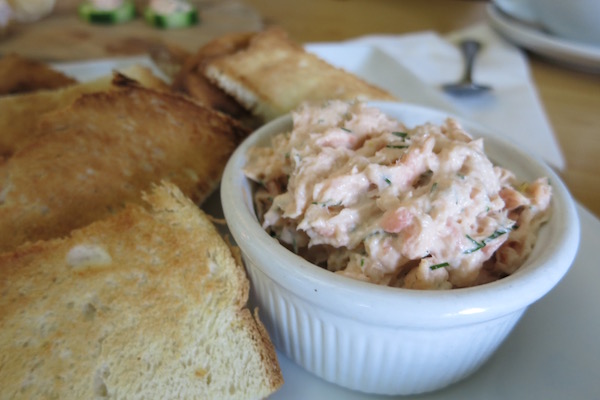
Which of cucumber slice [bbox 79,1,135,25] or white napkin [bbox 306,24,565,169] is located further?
cucumber slice [bbox 79,1,135,25]

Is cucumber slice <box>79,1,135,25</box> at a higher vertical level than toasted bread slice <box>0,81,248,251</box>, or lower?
lower

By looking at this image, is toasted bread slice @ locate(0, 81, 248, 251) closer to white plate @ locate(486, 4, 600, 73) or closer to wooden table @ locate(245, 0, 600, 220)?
wooden table @ locate(245, 0, 600, 220)

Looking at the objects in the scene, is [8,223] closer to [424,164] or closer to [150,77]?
[150,77]

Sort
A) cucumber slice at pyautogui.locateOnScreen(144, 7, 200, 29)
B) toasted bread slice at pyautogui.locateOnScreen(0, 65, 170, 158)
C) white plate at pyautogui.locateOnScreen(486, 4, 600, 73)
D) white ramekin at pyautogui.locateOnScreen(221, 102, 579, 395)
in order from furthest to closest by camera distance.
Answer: cucumber slice at pyautogui.locateOnScreen(144, 7, 200, 29) → white plate at pyautogui.locateOnScreen(486, 4, 600, 73) → toasted bread slice at pyautogui.locateOnScreen(0, 65, 170, 158) → white ramekin at pyautogui.locateOnScreen(221, 102, 579, 395)

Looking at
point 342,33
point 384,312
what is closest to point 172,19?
point 342,33

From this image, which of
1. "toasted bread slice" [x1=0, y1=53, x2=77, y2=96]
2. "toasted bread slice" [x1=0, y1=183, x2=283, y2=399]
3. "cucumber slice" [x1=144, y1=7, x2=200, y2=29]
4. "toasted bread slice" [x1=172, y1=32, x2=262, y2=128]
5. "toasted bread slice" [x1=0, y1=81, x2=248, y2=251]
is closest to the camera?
"toasted bread slice" [x1=0, y1=183, x2=283, y2=399]

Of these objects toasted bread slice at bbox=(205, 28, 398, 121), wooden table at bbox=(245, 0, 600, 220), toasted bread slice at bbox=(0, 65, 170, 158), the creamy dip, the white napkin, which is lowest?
wooden table at bbox=(245, 0, 600, 220)

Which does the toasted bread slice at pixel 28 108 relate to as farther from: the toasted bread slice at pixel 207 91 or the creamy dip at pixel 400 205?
the creamy dip at pixel 400 205

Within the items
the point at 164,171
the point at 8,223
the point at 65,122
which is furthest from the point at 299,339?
the point at 65,122

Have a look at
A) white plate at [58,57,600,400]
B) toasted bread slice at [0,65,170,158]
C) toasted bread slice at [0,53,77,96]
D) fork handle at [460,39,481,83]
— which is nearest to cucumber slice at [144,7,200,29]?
toasted bread slice at [0,53,77,96]
